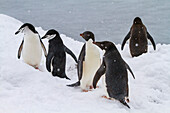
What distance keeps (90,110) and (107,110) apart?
21cm

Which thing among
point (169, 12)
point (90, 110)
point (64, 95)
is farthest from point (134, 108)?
point (169, 12)

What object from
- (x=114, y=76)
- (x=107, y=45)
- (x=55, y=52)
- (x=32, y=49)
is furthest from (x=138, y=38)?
(x=114, y=76)

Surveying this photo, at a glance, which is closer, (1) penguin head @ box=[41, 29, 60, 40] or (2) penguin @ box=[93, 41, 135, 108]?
(2) penguin @ box=[93, 41, 135, 108]

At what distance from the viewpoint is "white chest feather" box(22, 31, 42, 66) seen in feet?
16.4

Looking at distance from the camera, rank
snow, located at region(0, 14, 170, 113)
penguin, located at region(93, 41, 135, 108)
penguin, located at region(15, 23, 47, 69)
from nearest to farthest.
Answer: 1. snow, located at region(0, 14, 170, 113)
2. penguin, located at region(93, 41, 135, 108)
3. penguin, located at region(15, 23, 47, 69)

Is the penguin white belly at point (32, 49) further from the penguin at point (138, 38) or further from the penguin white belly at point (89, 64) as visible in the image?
the penguin at point (138, 38)

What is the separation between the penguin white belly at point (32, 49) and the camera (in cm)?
500

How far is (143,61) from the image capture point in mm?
4512

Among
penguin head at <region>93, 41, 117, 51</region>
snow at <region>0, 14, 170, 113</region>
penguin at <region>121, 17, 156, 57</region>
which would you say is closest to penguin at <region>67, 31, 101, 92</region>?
snow at <region>0, 14, 170, 113</region>

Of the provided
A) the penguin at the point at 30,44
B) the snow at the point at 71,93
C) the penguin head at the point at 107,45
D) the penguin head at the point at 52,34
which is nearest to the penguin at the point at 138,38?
the snow at the point at 71,93

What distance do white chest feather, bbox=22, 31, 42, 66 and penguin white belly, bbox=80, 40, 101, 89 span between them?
1519 mm

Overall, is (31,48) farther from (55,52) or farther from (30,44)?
(55,52)

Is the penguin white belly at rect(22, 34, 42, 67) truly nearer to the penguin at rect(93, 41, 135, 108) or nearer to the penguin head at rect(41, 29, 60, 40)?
the penguin head at rect(41, 29, 60, 40)

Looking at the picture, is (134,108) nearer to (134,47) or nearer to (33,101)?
(33,101)
